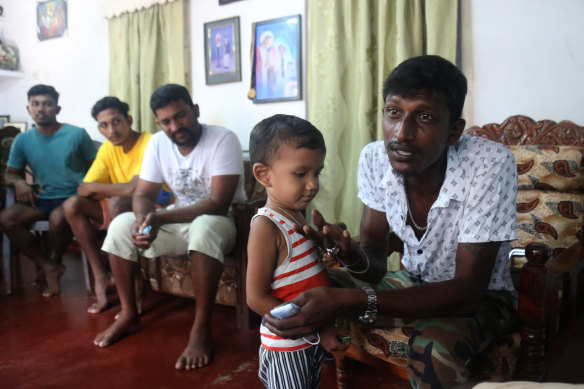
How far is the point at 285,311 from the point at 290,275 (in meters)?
0.18

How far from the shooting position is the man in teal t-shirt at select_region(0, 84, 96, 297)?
3322 mm

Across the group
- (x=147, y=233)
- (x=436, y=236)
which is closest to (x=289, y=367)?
(x=436, y=236)

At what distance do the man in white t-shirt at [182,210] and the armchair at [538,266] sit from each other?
3.18 feet

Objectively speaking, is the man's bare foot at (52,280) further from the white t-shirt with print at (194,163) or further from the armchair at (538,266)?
the armchair at (538,266)

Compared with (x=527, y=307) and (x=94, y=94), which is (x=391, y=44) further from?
(x=94, y=94)

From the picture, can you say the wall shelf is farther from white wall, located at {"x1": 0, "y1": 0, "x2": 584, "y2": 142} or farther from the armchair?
the armchair

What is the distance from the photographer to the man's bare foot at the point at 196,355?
2160 millimetres

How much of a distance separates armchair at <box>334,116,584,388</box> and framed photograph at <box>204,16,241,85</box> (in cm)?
211

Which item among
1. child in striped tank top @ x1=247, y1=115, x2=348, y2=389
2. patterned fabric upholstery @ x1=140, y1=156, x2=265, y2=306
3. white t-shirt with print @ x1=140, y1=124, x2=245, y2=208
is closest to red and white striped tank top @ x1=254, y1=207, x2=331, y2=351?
child in striped tank top @ x1=247, y1=115, x2=348, y2=389

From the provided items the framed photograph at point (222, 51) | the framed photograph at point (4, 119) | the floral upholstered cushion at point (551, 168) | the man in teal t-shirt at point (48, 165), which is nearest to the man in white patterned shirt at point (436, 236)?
the floral upholstered cushion at point (551, 168)

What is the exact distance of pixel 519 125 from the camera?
7.72 feet

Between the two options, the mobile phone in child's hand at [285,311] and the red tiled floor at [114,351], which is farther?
the red tiled floor at [114,351]

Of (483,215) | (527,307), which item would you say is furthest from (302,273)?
(527,307)

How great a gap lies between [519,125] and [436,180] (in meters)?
1.12
